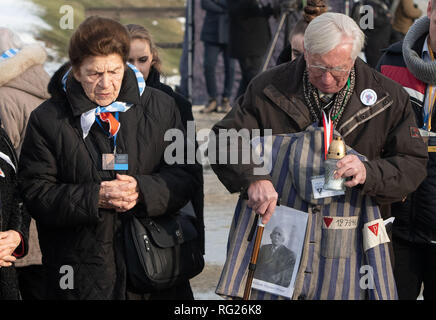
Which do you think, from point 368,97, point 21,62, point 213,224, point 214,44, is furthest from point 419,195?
point 214,44

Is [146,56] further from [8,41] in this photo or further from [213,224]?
[213,224]

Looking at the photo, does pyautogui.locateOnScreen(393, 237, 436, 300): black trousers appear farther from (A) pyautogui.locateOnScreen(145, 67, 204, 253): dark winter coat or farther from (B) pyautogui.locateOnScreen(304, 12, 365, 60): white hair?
(B) pyautogui.locateOnScreen(304, 12, 365, 60): white hair

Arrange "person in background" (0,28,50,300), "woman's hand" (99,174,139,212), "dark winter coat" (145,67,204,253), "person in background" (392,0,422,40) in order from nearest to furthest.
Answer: "woman's hand" (99,174,139,212), "dark winter coat" (145,67,204,253), "person in background" (0,28,50,300), "person in background" (392,0,422,40)

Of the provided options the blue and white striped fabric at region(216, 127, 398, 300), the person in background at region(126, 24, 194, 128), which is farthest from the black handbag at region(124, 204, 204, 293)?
the person in background at region(126, 24, 194, 128)

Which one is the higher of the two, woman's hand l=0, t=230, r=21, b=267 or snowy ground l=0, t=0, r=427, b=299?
woman's hand l=0, t=230, r=21, b=267

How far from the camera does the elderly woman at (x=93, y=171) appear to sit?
3500 mm

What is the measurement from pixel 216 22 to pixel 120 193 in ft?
24.5

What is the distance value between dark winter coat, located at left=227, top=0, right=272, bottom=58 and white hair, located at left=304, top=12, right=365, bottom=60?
6364 millimetres

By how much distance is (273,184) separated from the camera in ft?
10.8

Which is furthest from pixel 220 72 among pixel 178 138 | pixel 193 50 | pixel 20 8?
pixel 20 8

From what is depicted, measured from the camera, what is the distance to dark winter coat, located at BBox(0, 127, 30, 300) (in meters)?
3.59

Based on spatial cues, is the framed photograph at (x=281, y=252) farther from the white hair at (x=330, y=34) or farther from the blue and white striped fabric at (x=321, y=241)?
the white hair at (x=330, y=34)
